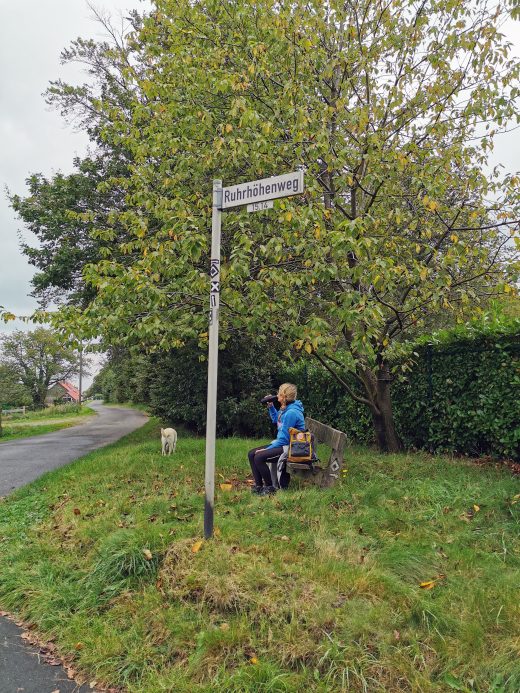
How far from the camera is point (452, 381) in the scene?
25.1 feet

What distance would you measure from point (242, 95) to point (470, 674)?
7330mm

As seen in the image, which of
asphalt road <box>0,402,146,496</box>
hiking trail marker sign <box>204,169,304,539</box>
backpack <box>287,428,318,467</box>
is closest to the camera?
hiking trail marker sign <box>204,169,304,539</box>

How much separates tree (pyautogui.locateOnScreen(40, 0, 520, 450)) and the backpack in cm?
109

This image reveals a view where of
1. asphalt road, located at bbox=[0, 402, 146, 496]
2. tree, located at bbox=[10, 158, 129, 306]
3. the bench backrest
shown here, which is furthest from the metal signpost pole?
tree, located at bbox=[10, 158, 129, 306]

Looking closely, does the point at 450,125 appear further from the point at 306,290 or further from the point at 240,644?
the point at 240,644

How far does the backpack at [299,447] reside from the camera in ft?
18.4

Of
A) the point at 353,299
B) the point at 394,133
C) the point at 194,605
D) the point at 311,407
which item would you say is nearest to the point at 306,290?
the point at 353,299

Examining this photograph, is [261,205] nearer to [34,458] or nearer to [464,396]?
[464,396]

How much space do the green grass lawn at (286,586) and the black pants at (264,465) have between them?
0.21 meters

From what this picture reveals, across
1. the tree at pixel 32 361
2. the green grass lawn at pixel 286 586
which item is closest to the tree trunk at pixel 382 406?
the green grass lawn at pixel 286 586

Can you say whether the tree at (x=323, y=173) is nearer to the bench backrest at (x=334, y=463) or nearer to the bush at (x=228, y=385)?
the bench backrest at (x=334, y=463)

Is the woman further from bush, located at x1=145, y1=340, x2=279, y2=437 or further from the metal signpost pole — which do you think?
bush, located at x1=145, y1=340, x2=279, y2=437

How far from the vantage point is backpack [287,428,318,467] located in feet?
18.4

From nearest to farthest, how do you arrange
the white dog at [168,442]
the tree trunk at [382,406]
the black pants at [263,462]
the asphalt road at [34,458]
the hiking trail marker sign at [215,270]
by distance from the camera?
the hiking trail marker sign at [215,270], the black pants at [263,462], the tree trunk at [382,406], the white dog at [168,442], the asphalt road at [34,458]
